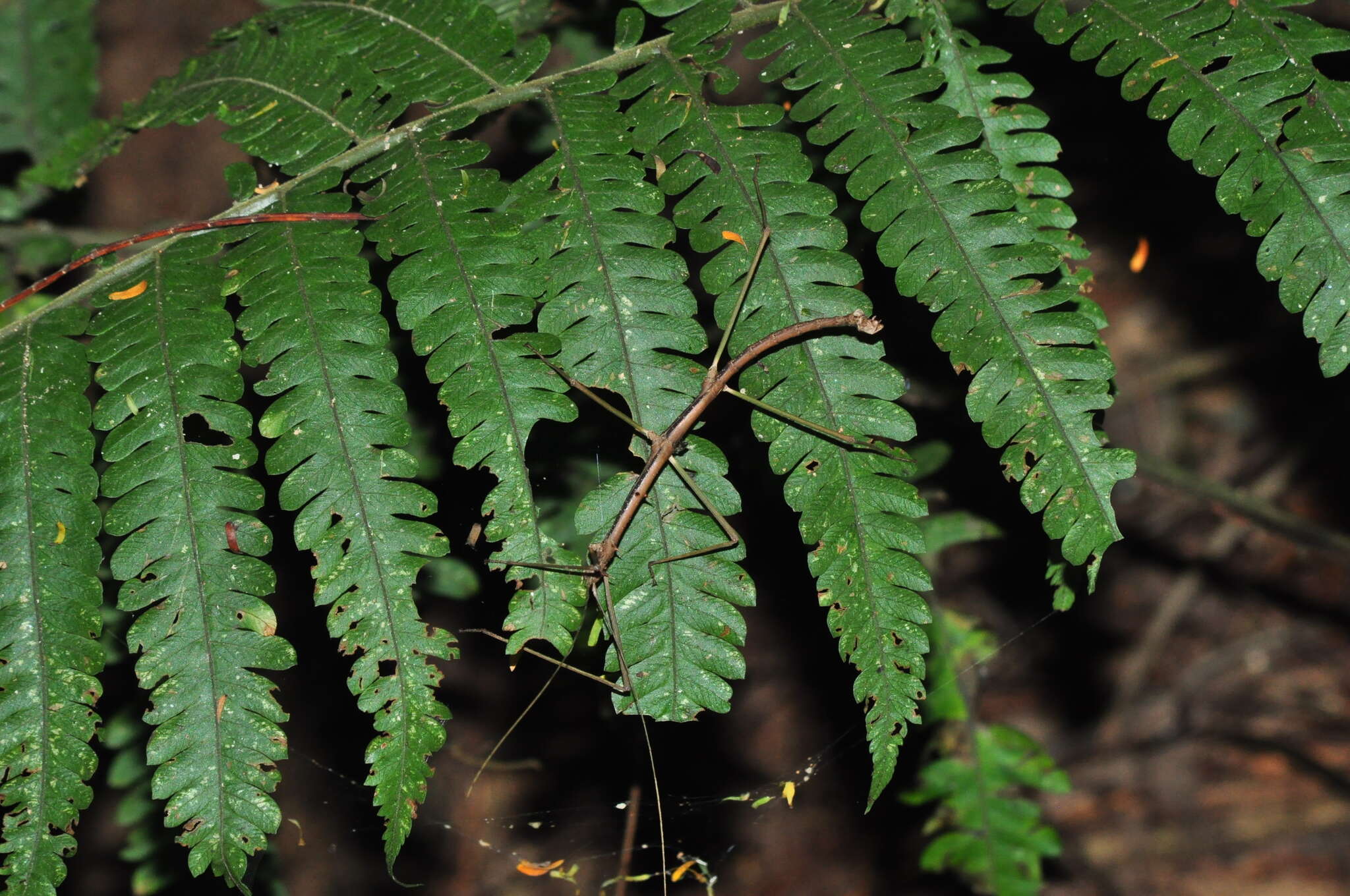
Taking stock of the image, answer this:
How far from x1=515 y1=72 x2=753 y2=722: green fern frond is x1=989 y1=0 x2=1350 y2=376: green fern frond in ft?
3.44

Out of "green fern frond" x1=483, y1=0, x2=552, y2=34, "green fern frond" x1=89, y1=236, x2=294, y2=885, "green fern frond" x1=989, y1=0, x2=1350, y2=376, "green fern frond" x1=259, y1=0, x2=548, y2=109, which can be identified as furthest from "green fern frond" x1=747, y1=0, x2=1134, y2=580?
"green fern frond" x1=89, y1=236, x2=294, y2=885

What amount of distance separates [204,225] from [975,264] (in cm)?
182

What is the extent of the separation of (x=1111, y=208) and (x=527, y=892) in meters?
4.77

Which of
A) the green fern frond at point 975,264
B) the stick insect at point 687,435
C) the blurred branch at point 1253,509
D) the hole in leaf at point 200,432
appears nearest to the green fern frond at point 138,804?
the hole in leaf at point 200,432

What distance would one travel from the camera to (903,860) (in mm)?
4781

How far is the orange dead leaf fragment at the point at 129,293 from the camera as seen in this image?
2.17 m

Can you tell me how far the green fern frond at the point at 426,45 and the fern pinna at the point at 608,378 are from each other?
22 cm

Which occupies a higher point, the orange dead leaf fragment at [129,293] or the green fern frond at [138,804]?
the orange dead leaf fragment at [129,293]

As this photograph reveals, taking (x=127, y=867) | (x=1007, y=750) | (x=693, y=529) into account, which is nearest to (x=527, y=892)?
(x=127, y=867)

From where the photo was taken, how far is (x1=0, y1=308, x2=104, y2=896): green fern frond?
1869 mm

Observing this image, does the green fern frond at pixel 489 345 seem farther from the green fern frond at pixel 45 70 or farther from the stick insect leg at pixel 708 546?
the green fern frond at pixel 45 70

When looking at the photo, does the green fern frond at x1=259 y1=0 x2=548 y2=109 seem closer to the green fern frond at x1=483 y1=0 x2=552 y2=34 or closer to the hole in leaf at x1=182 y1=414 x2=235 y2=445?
the green fern frond at x1=483 y1=0 x2=552 y2=34

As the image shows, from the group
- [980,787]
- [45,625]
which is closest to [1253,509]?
[980,787]

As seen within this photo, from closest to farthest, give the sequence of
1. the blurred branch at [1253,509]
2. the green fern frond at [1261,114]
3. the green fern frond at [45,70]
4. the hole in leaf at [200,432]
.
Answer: the green fern frond at [1261,114] → the hole in leaf at [200,432] → the blurred branch at [1253,509] → the green fern frond at [45,70]
